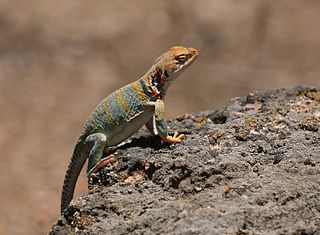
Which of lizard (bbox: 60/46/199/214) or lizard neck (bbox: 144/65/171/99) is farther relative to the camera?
lizard neck (bbox: 144/65/171/99)

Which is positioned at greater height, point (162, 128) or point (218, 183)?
point (162, 128)

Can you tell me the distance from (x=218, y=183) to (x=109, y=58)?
8577 mm

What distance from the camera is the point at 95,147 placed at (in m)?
4.73

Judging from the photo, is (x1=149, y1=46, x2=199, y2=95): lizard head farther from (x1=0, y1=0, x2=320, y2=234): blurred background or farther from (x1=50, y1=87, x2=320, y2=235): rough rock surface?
(x1=0, y1=0, x2=320, y2=234): blurred background

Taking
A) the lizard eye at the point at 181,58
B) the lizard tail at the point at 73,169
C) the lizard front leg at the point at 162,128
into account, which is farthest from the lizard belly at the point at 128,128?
the lizard eye at the point at 181,58

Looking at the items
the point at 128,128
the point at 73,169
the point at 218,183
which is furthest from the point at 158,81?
the point at 218,183

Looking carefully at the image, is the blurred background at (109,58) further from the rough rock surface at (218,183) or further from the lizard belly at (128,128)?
the rough rock surface at (218,183)

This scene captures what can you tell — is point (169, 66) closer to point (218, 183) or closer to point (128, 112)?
point (128, 112)

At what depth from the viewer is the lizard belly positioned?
15.8 ft

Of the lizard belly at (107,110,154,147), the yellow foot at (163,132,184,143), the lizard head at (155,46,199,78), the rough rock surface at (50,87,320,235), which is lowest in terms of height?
the rough rock surface at (50,87,320,235)

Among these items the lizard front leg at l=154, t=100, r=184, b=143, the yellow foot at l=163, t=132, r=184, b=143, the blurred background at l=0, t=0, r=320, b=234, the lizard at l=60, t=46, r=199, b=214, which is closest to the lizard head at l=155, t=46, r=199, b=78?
the lizard at l=60, t=46, r=199, b=214

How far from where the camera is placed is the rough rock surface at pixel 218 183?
11.7 ft

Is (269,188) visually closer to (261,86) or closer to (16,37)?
(261,86)

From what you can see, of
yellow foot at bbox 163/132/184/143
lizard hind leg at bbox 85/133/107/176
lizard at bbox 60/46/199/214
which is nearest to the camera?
yellow foot at bbox 163/132/184/143
